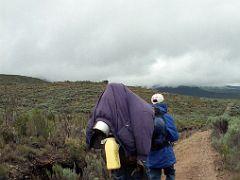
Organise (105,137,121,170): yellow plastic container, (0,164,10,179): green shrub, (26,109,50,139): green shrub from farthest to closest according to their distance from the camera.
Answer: (26,109,50,139): green shrub, (0,164,10,179): green shrub, (105,137,121,170): yellow plastic container

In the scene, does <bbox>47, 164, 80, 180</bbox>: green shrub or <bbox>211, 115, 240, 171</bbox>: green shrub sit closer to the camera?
<bbox>47, 164, 80, 180</bbox>: green shrub

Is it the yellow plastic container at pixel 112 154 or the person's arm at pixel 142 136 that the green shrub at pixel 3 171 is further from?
the person's arm at pixel 142 136

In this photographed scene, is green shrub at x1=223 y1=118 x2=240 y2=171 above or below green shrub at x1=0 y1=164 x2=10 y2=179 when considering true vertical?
below

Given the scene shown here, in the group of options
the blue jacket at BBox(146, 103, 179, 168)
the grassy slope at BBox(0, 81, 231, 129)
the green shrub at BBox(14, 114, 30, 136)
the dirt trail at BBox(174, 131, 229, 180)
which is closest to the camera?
the blue jacket at BBox(146, 103, 179, 168)

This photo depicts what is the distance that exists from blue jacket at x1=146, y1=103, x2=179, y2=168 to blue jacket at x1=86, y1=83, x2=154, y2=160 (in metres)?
1.46

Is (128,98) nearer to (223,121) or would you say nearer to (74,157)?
(74,157)

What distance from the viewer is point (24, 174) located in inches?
281

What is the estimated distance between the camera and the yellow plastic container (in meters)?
4.52

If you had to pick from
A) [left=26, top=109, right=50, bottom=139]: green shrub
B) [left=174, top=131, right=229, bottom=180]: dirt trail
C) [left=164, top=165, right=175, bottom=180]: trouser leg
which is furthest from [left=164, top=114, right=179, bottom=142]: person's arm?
[left=26, top=109, right=50, bottom=139]: green shrub

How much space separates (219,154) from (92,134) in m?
6.95

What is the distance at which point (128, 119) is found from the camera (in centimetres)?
474

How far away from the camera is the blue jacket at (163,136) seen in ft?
20.4

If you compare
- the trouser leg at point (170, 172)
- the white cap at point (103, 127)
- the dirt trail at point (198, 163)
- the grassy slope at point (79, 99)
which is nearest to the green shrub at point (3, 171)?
the trouser leg at point (170, 172)

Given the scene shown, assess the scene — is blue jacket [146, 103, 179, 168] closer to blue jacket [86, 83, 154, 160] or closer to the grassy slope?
blue jacket [86, 83, 154, 160]
